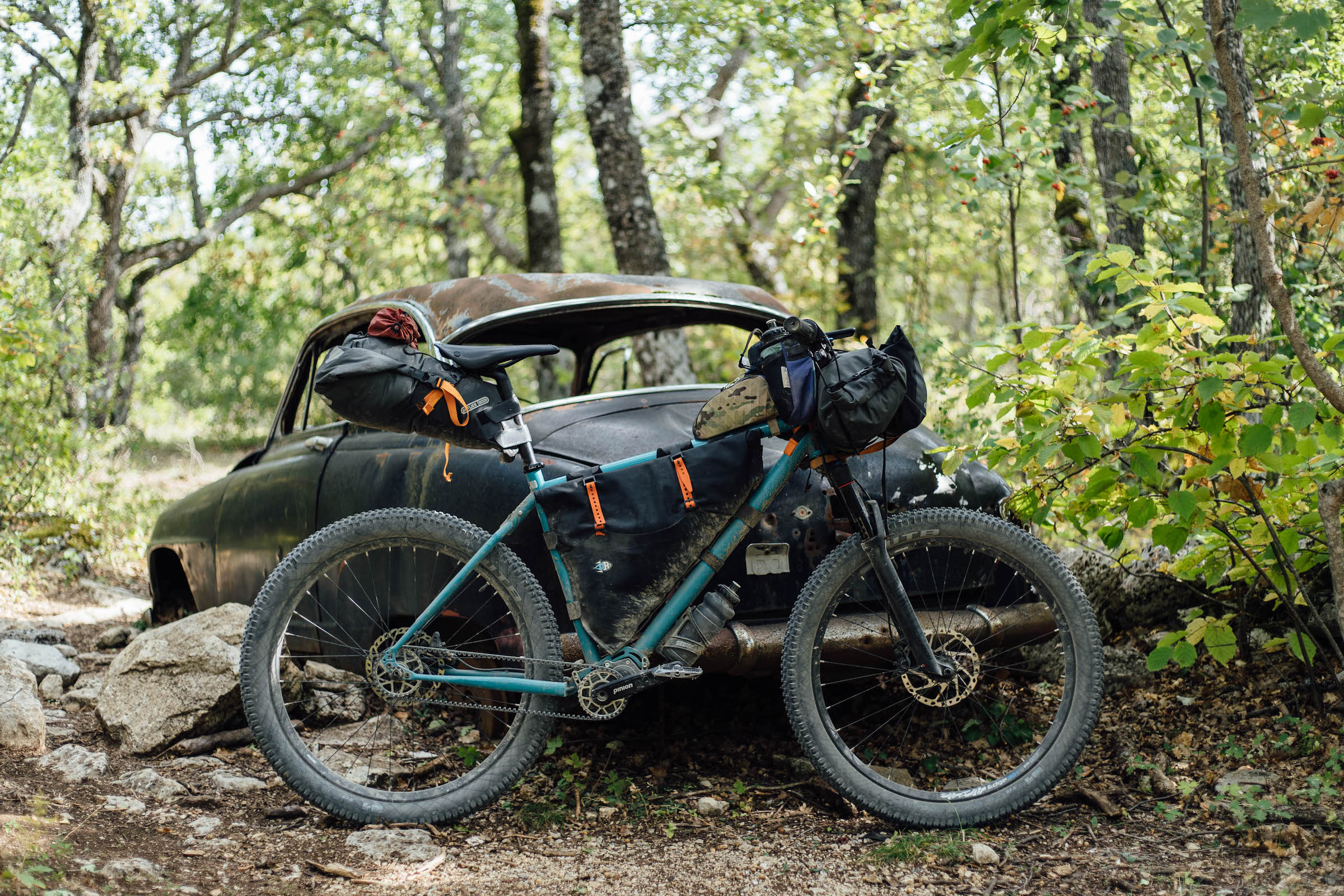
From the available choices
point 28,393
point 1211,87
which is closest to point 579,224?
point 28,393

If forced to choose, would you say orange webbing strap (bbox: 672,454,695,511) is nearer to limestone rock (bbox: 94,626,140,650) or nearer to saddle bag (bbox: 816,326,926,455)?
saddle bag (bbox: 816,326,926,455)

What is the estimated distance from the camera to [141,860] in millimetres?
2701

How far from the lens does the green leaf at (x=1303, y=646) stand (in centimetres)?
343

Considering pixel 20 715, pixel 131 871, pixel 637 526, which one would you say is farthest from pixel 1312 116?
pixel 20 715

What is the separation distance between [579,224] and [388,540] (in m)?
15.6

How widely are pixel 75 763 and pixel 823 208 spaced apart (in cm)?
539

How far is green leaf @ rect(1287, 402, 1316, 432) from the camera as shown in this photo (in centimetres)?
293

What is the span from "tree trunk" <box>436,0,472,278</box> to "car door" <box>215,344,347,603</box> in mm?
A: 7034

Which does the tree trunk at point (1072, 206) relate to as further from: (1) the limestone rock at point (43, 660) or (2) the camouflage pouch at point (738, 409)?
(1) the limestone rock at point (43, 660)

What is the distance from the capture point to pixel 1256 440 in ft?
9.88

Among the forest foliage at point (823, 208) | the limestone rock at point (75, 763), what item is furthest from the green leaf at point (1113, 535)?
the limestone rock at point (75, 763)

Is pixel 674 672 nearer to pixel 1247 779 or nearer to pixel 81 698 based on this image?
pixel 1247 779

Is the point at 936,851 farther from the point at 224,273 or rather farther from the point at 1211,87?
the point at 224,273

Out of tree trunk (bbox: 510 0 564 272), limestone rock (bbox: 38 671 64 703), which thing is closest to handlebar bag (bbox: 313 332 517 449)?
limestone rock (bbox: 38 671 64 703)
